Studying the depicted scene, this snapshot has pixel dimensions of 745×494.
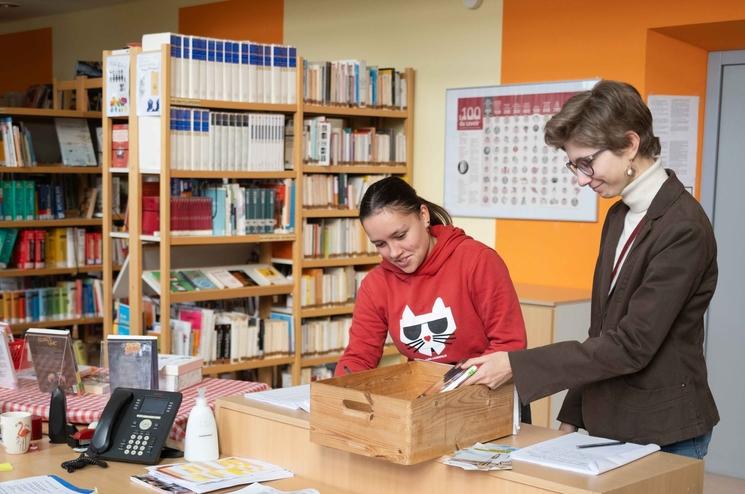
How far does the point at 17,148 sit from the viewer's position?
655cm

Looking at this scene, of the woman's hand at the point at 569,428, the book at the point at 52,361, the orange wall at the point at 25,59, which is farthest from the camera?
the orange wall at the point at 25,59

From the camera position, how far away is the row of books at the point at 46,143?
21.4 ft

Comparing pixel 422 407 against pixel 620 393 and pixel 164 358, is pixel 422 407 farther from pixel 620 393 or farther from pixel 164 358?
pixel 164 358

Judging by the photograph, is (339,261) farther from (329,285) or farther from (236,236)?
(236,236)

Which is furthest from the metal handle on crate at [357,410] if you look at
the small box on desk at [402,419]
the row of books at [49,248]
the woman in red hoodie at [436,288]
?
the row of books at [49,248]

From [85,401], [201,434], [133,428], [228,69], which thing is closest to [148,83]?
[228,69]

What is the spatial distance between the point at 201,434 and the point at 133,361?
2.16 ft

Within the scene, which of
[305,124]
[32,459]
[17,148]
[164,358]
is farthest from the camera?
[17,148]

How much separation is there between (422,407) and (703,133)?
146 inches

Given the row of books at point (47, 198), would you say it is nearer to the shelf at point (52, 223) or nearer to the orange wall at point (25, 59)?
the shelf at point (52, 223)

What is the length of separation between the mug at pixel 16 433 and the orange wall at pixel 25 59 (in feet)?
24.1

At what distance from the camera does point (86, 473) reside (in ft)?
8.91

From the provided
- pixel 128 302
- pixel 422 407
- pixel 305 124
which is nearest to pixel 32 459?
pixel 422 407

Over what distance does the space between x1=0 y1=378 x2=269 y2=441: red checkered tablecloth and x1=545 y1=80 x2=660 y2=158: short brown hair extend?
61.1 inches
